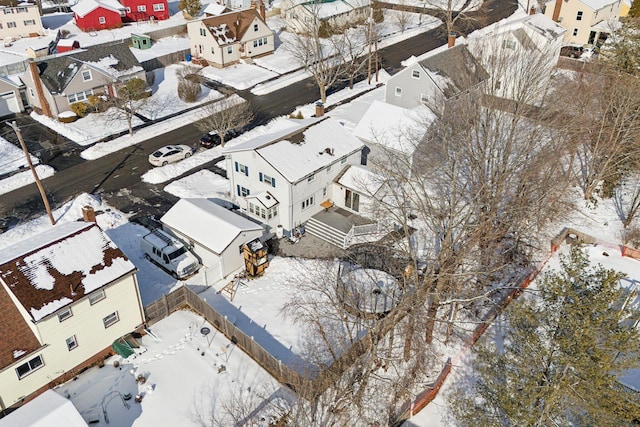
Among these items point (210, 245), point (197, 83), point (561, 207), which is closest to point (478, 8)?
point (197, 83)

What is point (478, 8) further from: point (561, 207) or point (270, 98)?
point (561, 207)

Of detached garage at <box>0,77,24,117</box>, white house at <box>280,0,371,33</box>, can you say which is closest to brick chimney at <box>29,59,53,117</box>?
detached garage at <box>0,77,24,117</box>

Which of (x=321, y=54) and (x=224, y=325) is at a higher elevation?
(x=321, y=54)

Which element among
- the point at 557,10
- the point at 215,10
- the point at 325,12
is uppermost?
the point at 557,10

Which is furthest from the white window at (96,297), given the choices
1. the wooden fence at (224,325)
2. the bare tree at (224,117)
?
the bare tree at (224,117)

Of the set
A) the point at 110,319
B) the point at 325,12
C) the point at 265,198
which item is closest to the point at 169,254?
the point at 110,319

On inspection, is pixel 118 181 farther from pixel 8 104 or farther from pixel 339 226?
pixel 8 104

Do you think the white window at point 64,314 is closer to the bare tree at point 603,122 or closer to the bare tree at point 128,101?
the bare tree at point 128,101
